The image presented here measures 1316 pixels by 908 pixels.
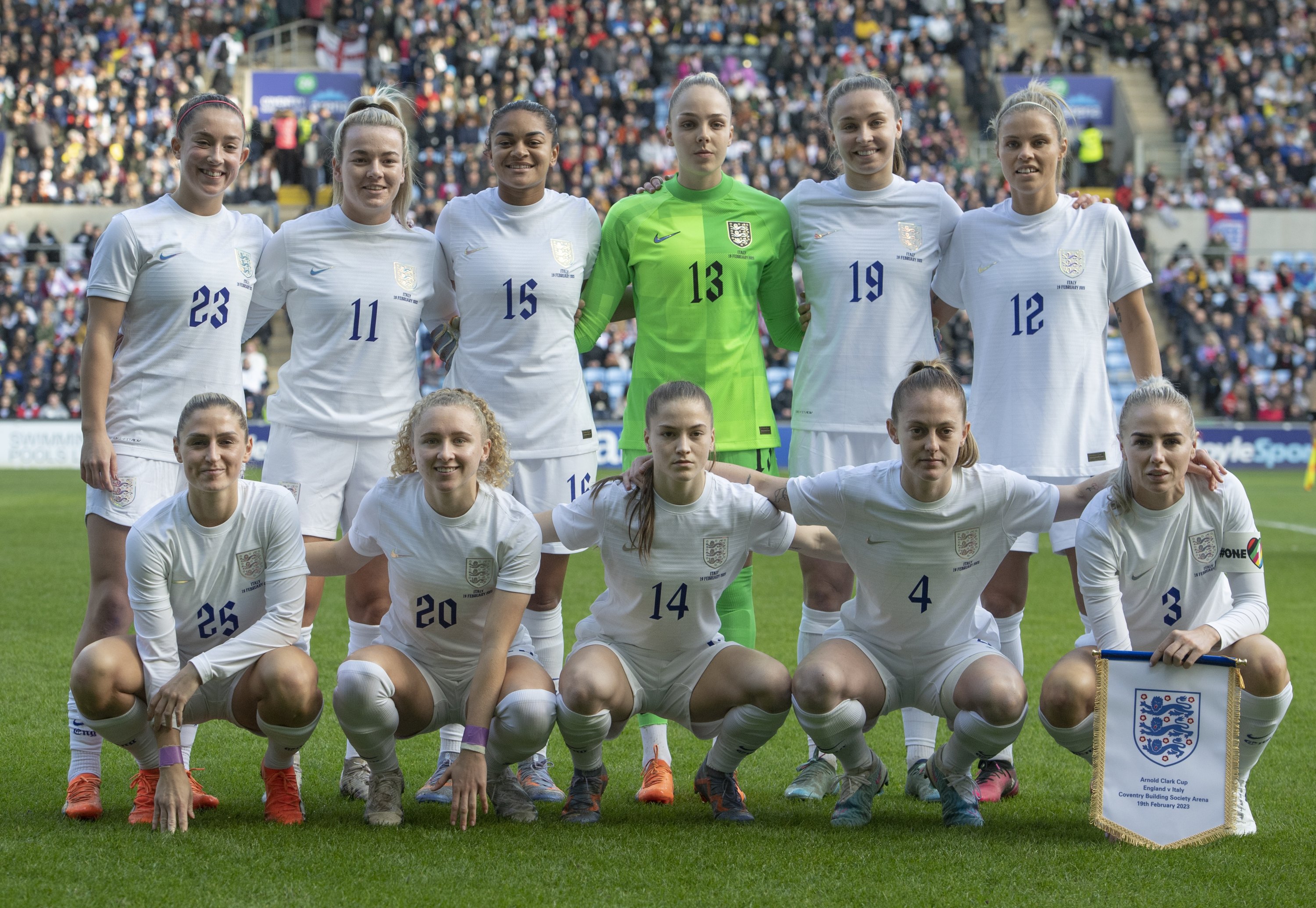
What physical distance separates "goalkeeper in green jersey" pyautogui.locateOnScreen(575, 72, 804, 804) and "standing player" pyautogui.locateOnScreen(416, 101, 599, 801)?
0.19 meters

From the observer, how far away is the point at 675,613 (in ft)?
12.8

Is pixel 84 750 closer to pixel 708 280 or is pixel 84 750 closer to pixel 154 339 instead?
pixel 154 339

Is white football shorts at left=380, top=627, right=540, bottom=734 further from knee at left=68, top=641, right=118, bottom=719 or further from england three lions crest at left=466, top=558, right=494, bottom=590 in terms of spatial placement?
knee at left=68, top=641, right=118, bottom=719

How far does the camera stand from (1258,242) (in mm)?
24719

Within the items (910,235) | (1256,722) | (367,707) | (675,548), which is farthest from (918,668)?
(367,707)

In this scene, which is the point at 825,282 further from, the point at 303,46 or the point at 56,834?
the point at 303,46

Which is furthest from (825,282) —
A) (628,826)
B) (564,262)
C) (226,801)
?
(226,801)

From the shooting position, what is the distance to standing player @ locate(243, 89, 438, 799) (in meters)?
4.27

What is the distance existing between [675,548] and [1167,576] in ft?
4.73

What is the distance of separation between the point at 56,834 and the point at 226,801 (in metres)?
0.56

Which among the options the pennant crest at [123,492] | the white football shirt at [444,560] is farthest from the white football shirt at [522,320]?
the pennant crest at [123,492]

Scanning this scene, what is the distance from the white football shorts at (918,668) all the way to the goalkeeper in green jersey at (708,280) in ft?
1.88

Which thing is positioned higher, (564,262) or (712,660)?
(564,262)

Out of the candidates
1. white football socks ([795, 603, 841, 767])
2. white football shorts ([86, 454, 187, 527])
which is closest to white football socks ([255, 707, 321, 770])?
white football shorts ([86, 454, 187, 527])
